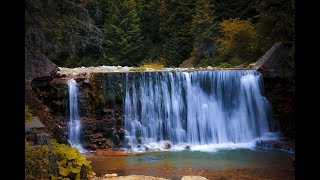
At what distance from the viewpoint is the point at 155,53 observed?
3319 cm

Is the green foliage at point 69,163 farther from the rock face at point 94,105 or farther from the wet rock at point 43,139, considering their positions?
the rock face at point 94,105

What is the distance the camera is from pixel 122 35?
3262 centimetres

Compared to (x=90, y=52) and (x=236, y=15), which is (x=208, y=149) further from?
(x=90, y=52)

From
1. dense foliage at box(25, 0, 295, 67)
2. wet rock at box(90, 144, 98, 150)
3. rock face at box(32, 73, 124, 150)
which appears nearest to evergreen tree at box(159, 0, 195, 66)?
dense foliage at box(25, 0, 295, 67)

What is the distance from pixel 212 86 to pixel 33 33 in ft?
30.8

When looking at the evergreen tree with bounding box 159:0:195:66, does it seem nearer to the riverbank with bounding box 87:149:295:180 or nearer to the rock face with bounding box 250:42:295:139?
the rock face with bounding box 250:42:295:139

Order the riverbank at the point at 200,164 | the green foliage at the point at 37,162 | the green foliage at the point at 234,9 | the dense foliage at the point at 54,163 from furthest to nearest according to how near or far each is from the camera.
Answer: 1. the green foliage at the point at 234,9
2. the riverbank at the point at 200,164
3. the dense foliage at the point at 54,163
4. the green foliage at the point at 37,162

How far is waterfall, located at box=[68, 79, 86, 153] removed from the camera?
46.9 feet

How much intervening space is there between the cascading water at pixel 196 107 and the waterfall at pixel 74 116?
5.96ft

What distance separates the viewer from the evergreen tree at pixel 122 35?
105ft

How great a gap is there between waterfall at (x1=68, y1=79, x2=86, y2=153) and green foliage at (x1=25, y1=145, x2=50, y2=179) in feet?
24.5

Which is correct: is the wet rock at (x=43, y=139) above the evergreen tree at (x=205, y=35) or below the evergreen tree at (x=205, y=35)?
below

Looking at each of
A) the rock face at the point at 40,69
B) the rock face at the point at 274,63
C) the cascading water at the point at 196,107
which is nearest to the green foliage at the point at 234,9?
the rock face at the point at 274,63
